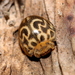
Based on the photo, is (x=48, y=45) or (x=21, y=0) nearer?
(x=48, y=45)

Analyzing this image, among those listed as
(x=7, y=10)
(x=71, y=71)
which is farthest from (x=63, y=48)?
(x=7, y=10)

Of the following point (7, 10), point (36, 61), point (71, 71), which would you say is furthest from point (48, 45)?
point (7, 10)

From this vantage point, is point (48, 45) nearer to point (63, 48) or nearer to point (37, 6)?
point (63, 48)

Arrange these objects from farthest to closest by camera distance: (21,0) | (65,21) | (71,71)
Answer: (21,0), (65,21), (71,71)

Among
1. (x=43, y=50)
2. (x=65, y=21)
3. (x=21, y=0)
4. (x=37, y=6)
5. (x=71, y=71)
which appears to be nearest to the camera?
(x=71, y=71)

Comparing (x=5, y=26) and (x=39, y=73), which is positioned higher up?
(x=5, y=26)

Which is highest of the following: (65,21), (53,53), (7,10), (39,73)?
(7,10)
